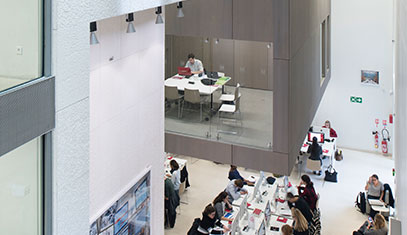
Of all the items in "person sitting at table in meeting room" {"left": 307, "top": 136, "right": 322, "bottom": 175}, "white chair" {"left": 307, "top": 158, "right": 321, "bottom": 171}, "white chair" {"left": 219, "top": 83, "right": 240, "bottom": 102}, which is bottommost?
"white chair" {"left": 307, "top": 158, "right": 321, "bottom": 171}

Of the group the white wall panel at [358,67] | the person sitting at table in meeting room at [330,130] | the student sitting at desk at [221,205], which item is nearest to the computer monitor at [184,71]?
the student sitting at desk at [221,205]

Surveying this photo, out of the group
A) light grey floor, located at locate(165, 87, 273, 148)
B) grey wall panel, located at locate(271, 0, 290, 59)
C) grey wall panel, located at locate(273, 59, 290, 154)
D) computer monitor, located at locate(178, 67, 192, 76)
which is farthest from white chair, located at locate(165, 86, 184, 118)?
grey wall panel, located at locate(271, 0, 290, 59)

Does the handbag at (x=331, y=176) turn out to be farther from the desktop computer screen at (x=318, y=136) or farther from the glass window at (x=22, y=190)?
the glass window at (x=22, y=190)

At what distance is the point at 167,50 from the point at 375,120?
36.4 ft

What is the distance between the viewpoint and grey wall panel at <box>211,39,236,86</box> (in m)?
10.2

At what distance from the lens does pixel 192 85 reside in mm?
10578

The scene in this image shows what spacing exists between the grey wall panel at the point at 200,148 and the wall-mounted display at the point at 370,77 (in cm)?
996

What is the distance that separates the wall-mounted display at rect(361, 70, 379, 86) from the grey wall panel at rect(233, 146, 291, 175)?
9850 mm

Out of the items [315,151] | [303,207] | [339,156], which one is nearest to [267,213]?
[303,207]

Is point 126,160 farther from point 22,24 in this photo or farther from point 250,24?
point 250,24

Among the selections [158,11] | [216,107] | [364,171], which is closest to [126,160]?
[158,11]

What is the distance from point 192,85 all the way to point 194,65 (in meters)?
0.47

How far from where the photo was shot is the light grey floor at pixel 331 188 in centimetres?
1312

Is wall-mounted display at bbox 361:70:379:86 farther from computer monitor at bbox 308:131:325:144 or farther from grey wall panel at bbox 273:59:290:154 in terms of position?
grey wall panel at bbox 273:59:290:154
